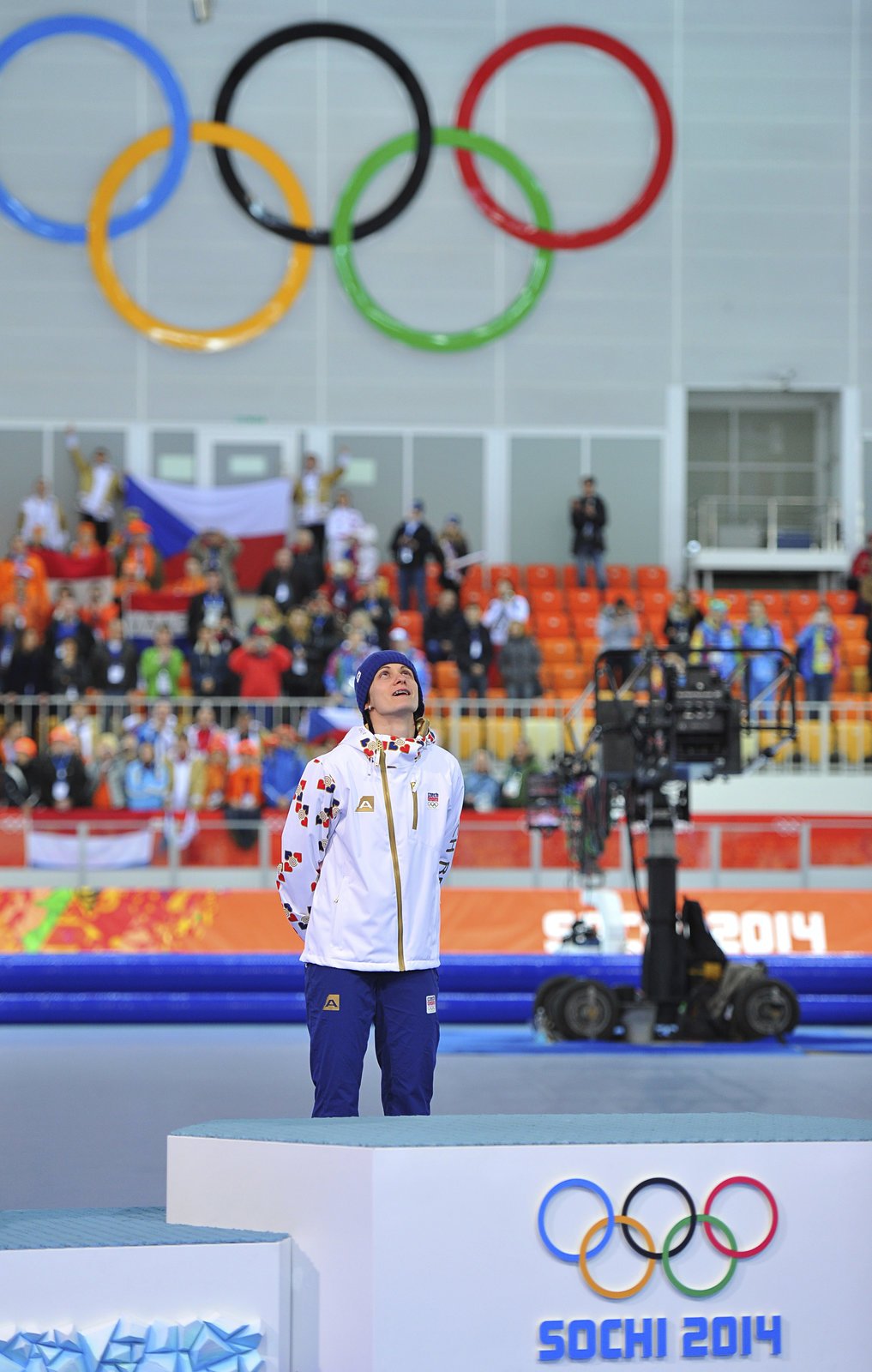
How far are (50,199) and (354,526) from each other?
6904mm

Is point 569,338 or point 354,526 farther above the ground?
point 569,338

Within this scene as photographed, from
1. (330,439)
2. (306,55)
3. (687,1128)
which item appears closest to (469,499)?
(330,439)

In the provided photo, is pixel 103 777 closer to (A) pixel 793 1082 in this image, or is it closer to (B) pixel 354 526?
(B) pixel 354 526

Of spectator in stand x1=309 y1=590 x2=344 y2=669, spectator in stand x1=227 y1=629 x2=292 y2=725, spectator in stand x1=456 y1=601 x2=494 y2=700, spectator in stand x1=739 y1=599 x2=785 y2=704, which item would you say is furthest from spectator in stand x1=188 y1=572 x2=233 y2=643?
spectator in stand x1=739 y1=599 x2=785 y2=704

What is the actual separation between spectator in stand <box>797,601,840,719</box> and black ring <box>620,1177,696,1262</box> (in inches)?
637

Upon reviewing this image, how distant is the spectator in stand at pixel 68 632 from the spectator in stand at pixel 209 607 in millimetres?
1344

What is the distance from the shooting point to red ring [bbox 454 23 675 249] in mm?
24938

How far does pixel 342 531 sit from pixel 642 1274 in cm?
1984

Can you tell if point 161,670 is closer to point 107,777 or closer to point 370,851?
point 107,777

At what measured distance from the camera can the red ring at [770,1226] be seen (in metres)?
3.48

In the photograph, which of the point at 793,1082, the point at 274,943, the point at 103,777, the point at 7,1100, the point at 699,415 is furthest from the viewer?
the point at 699,415

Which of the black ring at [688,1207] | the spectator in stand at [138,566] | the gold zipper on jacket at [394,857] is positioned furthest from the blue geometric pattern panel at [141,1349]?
the spectator in stand at [138,566]

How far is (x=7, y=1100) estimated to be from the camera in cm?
863

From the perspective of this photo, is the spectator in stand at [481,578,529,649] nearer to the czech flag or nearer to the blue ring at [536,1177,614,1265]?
the czech flag
